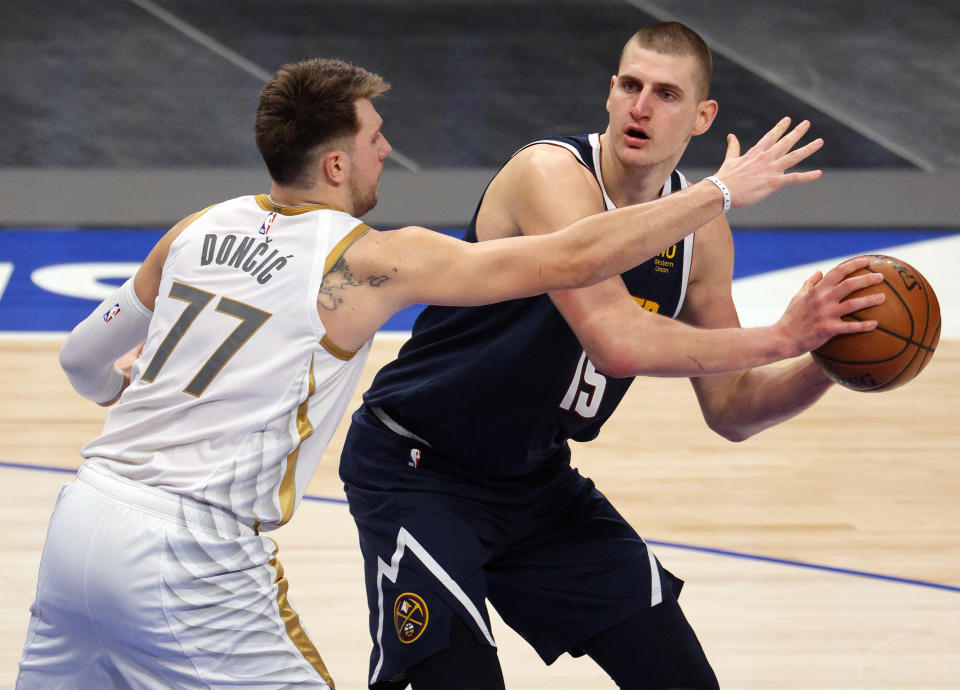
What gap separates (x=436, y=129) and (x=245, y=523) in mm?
8595

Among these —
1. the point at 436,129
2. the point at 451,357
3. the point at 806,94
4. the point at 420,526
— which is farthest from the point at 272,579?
the point at 806,94

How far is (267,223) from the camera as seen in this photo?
8.51ft

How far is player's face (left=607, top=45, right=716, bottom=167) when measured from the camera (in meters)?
3.00

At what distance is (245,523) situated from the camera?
2.53 metres

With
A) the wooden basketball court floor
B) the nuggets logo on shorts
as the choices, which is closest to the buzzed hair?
the nuggets logo on shorts


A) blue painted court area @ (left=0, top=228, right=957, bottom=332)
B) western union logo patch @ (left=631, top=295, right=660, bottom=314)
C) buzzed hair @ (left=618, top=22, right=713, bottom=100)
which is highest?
blue painted court area @ (left=0, top=228, right=957, bottom=332)

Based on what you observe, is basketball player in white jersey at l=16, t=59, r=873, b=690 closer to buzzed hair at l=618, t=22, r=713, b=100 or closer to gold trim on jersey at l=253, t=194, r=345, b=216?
gold trim on jersey at l=253, t=194, r=345, b=216

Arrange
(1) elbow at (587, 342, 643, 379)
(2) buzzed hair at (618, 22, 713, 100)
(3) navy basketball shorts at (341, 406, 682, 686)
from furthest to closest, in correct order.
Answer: (2) buzzed hair at (618, 22, 713, 100), (3) navy basketball shorts at (341, 406, 682, 686), (1) elbow at (587, 342, 643, 379)

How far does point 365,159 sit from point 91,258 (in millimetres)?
6561

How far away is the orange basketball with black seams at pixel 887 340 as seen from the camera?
2.79 meters

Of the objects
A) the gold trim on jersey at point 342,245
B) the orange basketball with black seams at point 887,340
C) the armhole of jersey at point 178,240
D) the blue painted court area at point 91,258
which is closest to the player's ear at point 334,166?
the gold trim on jersey at point 342,245

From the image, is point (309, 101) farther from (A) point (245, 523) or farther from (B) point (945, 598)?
(B) point (945, 598)

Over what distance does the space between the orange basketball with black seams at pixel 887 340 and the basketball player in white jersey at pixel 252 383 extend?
19cm

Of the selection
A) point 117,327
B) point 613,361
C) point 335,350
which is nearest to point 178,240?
point 117,327
